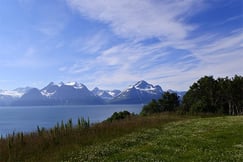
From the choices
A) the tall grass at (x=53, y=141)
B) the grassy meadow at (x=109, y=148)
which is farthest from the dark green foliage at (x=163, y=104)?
the grassy meadow at (x=109, y=148)

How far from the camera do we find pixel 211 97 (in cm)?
8000

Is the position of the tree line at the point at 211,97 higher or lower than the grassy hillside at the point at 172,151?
higher

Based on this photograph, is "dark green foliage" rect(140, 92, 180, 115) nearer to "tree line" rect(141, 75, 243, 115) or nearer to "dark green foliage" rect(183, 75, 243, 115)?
"tree line" rect(141, 75, 243, 115)

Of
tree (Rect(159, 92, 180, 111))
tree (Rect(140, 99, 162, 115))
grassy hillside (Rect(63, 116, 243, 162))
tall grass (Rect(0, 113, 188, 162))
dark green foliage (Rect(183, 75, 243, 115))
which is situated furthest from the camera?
tree (Rect(159, 92, 180, 111))

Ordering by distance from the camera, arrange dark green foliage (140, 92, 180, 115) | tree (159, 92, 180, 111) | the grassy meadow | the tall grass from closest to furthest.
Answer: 1. the grassy meadow
2. the tall grass
3. dark green foliage (140, 92, 180, 115)
4. tree (159, 92, 180, 111)

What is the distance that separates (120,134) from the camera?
26547mm

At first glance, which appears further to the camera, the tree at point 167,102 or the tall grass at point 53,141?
the tree at point 167,102

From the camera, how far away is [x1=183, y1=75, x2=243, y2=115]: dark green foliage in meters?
78.1

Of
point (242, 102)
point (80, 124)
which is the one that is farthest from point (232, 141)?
point (242, 102)

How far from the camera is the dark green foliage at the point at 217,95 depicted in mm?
78125

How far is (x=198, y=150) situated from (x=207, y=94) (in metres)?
68.5

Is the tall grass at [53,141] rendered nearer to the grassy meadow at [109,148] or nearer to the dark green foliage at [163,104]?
the grassy meadow at [109,148]

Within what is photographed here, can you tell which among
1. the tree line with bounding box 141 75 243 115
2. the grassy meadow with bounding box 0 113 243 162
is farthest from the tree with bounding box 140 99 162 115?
the grassy meadow with bounding box 0 113 243 162

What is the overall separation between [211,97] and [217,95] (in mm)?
2762
